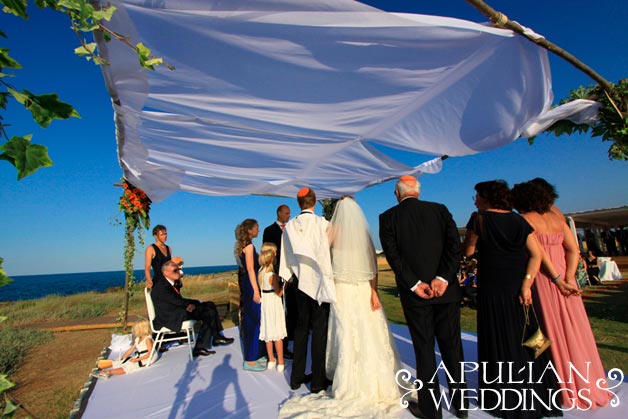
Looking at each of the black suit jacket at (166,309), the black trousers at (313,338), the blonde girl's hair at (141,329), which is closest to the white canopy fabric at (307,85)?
the black suit jacket at (166,309)

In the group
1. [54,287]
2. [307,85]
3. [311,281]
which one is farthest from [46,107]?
[54,287]

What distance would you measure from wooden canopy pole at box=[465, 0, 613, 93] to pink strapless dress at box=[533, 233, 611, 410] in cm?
171

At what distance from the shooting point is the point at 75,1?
790 mm

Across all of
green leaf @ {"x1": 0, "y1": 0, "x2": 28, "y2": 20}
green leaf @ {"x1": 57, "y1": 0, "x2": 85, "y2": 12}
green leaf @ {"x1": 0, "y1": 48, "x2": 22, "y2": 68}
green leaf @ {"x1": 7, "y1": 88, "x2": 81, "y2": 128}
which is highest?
green leaf @ {"x1": 57, "y1": 0, "x2": 85, "y2": 12}

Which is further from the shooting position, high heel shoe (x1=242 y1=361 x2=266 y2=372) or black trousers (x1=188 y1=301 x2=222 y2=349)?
black trousers (x1=188 y1=301 x2=222 y2=349)

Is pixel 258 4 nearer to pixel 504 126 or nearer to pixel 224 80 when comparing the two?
pixel 224 80

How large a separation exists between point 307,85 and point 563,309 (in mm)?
2723

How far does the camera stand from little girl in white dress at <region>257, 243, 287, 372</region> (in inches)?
149

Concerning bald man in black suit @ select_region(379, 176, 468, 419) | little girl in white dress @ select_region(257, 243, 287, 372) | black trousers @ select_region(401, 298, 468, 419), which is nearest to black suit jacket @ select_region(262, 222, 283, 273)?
little girl in white dress @ select_region(257, 243, 287, 372)

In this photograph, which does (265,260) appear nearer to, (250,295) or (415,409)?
(250,295)

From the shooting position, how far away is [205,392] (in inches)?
132

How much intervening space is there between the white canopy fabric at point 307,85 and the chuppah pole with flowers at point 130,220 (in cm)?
141

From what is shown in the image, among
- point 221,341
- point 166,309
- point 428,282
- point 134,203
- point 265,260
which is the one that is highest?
point 134,203

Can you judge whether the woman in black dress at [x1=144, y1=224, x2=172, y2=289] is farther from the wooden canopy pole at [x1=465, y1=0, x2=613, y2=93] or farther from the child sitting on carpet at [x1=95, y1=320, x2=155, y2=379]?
the wooden canopy pole at [x1=465, y1=0, x2=613, y2=93]
